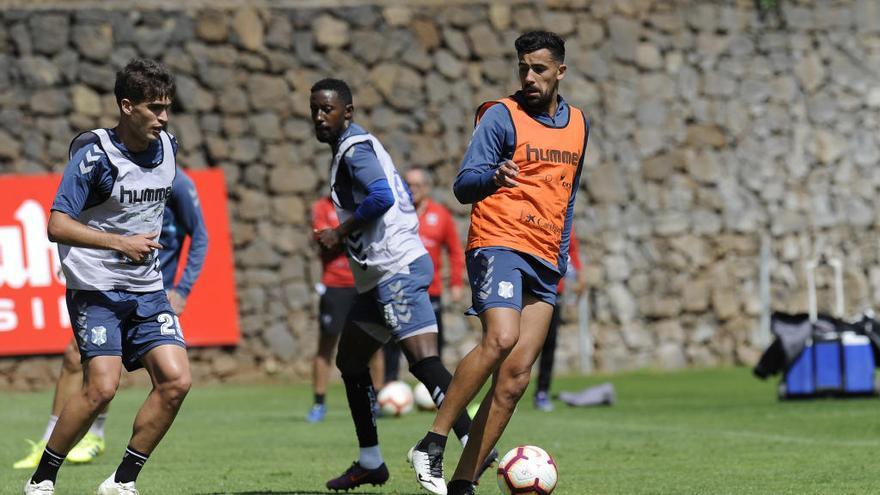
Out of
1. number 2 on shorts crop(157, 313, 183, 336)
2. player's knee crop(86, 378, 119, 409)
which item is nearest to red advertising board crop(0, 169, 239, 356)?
number 2 on shorts crop(157, 313, 183, 336)

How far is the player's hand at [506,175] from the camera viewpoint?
6629mm

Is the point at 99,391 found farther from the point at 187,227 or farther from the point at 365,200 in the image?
the point at 187,227

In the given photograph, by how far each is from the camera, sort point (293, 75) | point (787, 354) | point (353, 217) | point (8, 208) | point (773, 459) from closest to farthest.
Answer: point (353, 217) → point (773, 459) → point (787, 354) → point (8, 208) → point (293, 75)

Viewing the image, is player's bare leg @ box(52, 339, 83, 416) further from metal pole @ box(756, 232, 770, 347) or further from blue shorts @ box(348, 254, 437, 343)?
metal pole @ box(756, 232, 770, 347)

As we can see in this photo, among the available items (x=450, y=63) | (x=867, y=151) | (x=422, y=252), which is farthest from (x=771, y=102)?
(x=422, y=252)

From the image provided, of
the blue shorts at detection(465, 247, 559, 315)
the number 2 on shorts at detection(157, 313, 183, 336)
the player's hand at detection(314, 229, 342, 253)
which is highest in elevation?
the player's hand at detection(314, 229, 342, 253)

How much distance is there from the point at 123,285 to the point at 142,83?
36.6 inches

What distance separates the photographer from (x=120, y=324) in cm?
719

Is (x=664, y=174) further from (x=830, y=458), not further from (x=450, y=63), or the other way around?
(x=830, y=458)

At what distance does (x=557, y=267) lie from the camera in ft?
23.5

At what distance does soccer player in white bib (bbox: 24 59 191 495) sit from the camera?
7035mm

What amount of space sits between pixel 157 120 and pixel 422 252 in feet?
5.96

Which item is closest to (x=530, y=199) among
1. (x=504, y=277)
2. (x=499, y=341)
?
(x=504, y=277)

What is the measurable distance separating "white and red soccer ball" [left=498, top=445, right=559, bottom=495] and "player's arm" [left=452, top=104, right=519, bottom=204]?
115cm
